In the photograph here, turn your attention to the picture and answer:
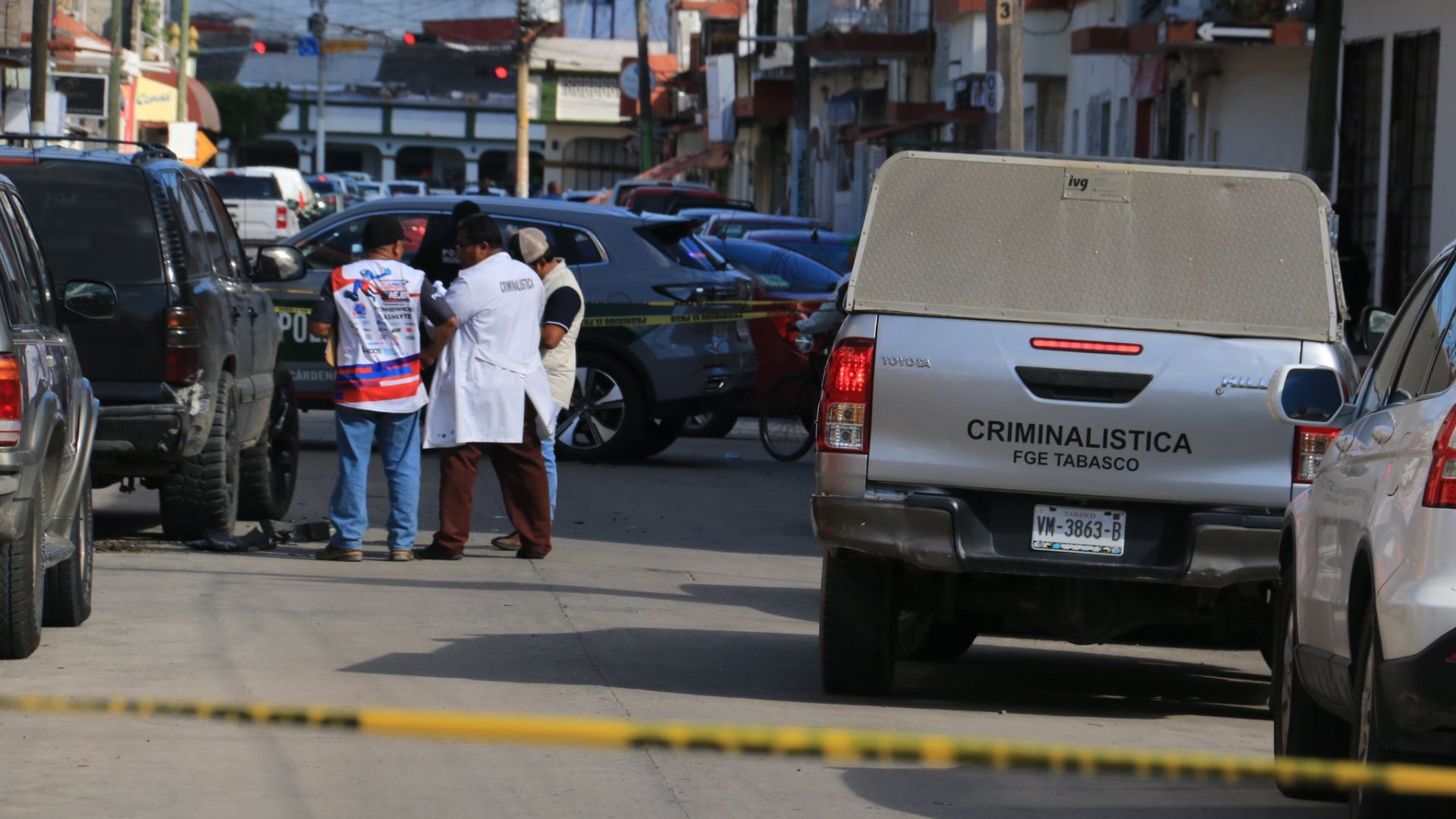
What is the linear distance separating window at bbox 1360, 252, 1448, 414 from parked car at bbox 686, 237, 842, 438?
35.6 ft

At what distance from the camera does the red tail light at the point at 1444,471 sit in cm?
482

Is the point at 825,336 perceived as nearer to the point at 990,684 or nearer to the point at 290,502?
the point at 290,502

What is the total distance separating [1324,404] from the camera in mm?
6465

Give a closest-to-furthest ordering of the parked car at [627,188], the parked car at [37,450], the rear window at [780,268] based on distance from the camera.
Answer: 1. the parked car at [37,450]
2. the rear window at [780,268]
3. the parked car at [627,188]

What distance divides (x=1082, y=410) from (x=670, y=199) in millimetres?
30361

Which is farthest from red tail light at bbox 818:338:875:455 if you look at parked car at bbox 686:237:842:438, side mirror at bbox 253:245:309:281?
parked car at bbox 686:237:842:438

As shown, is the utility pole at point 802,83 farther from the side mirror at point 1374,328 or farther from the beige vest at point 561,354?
the side mirror at point 1374,328

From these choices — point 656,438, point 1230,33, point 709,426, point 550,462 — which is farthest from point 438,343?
point 1230,33

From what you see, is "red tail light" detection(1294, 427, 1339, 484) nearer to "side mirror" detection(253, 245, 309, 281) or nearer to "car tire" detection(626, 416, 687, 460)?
"side mirror" detection(253, 245, 309, 281)

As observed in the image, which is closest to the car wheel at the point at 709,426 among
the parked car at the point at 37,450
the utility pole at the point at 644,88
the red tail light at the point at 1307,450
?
the parked car at the point at 37,450

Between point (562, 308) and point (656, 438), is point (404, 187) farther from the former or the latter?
point (562, 308)

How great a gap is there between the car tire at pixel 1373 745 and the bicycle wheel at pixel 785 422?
12564 millimetres

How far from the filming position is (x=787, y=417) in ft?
59.5

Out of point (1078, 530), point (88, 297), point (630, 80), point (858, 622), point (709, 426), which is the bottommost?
point (709, 426)
